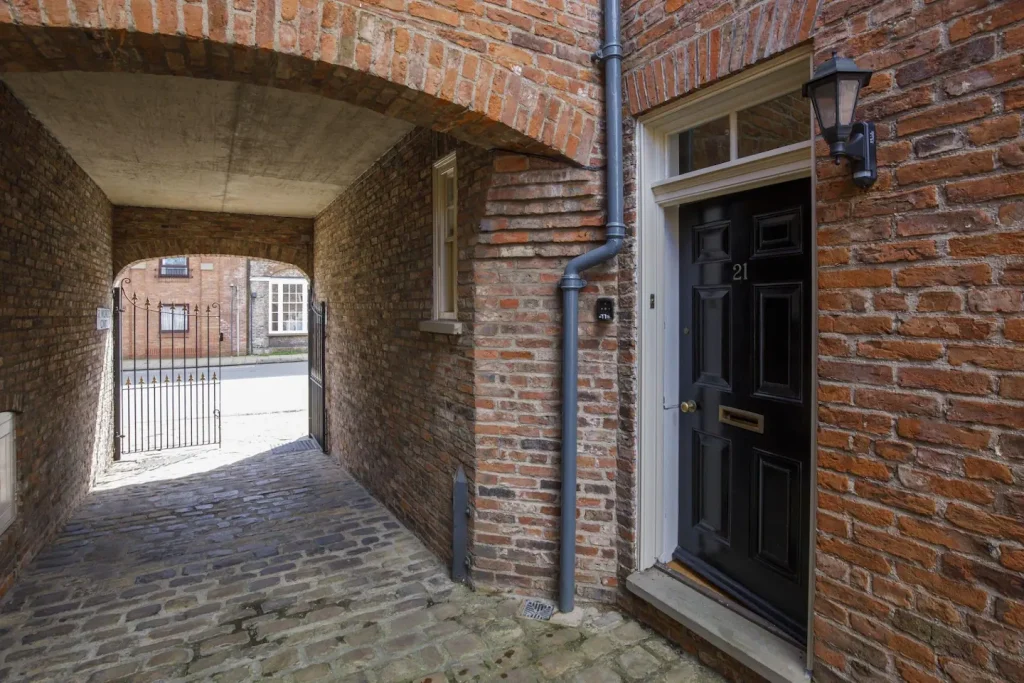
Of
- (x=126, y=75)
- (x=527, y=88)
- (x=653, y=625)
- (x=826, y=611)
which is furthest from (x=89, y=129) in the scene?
(x=826, y=611)

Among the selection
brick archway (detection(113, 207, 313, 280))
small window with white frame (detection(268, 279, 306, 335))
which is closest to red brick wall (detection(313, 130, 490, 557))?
brick archway (detection(113, 207, 313, 280))

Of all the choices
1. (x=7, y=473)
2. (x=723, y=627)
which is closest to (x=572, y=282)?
(x=723, y=627)

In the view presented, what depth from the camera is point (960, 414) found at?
6.11ft

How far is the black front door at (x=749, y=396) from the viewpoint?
2609 mm

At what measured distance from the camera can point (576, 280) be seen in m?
3.12

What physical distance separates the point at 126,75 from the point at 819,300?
4.15 m

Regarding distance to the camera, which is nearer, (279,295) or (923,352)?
(923,352)

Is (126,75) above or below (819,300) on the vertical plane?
above

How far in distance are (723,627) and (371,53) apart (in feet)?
10.2

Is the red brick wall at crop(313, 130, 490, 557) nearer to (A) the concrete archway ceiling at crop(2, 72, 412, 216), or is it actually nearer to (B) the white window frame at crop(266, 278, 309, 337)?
(A) the concrete archway ceiling at crop(2, 72, 412, 216)

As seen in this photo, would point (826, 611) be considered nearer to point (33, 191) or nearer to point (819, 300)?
point (819, 300)

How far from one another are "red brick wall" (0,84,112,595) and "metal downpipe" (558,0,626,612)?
360 cm

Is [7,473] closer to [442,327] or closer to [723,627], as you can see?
[442,327]

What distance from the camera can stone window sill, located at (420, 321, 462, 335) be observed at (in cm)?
363
